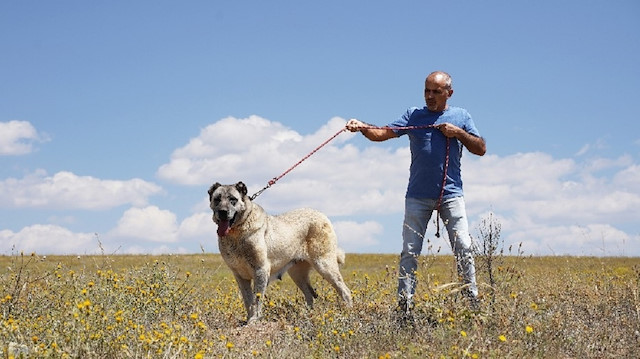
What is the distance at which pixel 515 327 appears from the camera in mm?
6871

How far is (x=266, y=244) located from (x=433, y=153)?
9.69 feet

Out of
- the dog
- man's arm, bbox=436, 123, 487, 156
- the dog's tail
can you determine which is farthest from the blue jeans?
the dog's tail

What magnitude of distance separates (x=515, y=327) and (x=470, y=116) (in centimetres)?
277

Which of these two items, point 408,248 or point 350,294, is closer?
point 408,248

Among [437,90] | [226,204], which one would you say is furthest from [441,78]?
[226,204]

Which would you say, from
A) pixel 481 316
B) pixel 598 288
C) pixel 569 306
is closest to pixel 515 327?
pixel 481 316

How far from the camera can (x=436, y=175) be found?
26.6 feet

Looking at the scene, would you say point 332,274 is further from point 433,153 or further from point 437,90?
point 437,90

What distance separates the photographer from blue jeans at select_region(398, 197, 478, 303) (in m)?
8.14

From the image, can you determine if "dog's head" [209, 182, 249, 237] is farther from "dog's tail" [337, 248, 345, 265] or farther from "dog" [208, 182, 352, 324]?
"dog's tail" [337, 248, 345, 265]

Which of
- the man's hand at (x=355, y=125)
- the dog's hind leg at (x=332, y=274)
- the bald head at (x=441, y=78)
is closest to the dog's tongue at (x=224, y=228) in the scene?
the dog's hind leg at (x=332, y=274)

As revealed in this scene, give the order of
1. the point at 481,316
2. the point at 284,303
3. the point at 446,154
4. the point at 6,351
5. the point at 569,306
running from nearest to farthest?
the point at 6,351, the point at 481,316, the point at 446,154, the point at 569,306, the point at 284,303

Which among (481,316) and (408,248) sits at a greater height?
(408,248)

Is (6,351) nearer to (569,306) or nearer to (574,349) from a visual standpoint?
(574,349)
